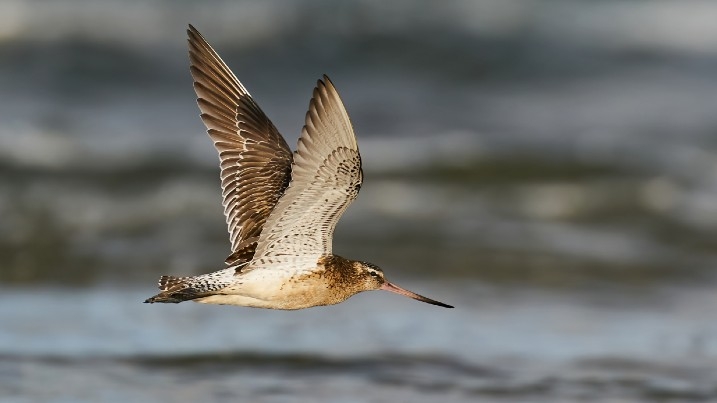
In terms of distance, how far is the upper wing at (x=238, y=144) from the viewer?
20.8 ft

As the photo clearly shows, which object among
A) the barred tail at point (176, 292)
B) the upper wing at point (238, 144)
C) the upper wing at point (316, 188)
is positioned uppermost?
the upper wing at point (238, 144)

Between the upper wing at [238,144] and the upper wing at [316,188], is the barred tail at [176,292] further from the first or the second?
the upper wing at [238,144]

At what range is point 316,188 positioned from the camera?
17.6ft

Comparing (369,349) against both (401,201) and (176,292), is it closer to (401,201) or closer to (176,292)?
(176,292)

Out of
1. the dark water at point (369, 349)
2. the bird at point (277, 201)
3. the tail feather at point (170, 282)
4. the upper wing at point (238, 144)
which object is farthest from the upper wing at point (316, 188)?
the dark water at point (369, 349)

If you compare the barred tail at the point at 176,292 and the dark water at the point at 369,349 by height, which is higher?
the dark water at the point at 369,349

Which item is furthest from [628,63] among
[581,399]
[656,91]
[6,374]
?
[6,374]

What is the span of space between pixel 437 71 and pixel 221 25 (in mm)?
3190

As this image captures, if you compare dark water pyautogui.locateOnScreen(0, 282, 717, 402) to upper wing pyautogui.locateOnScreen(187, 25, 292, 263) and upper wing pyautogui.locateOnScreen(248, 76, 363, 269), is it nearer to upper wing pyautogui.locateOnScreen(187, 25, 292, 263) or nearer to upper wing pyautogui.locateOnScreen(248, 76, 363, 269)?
upper wing pyautogui.locateOnScreen(187, 25, 292, 263)

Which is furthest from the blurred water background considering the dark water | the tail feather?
the tail feather

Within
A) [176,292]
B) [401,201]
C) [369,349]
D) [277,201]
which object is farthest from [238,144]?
[401,201]

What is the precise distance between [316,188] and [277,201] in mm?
617

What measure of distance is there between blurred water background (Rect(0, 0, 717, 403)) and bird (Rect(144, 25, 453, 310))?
1.29 m

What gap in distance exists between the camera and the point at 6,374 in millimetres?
7133
